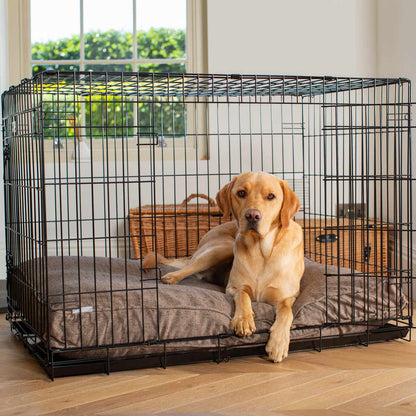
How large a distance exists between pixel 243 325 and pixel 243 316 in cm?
5

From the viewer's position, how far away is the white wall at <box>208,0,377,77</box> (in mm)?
4789

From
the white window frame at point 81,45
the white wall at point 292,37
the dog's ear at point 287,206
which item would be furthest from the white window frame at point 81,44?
the dog's ear at point 287,206

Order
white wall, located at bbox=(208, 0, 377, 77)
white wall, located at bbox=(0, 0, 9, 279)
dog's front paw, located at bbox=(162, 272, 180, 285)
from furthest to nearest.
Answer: white wall, located at bbox=(208, 0, 377, 77)
white wall, located at bbox=(0, 0, 9, 279)
dog's front paw, located at bbox=(162, 272, 180, 285)

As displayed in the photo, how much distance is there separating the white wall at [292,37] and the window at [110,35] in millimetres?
365

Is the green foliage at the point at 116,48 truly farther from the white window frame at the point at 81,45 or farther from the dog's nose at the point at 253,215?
the dog's nose at the point at 253,215

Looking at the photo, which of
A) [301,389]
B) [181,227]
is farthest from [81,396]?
[181,227]

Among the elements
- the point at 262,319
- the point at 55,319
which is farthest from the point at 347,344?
the point at 55,319

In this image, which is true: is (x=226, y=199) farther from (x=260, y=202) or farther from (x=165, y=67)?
(x=165, y=67)

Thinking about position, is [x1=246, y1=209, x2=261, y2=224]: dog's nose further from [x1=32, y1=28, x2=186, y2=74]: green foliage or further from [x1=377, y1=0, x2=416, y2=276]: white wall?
[x1=32, y1=28, x2=186, y2=74]: green foliage

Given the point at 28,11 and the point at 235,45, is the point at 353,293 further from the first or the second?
the point at 28,11

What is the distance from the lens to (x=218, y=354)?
2.75 metres

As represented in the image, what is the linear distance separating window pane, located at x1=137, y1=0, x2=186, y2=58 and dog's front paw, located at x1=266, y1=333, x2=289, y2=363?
291 cm

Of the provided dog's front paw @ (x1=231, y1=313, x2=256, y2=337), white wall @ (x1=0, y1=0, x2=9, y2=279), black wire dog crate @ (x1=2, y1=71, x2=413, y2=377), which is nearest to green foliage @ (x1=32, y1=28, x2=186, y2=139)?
white wall @ (x1=0, y1=0, x2=9, y2=279)

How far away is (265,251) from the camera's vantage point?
9.65 feet
